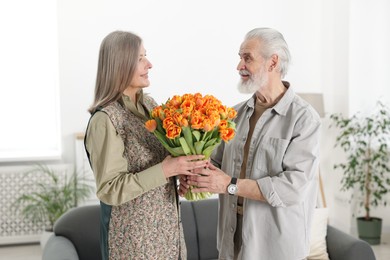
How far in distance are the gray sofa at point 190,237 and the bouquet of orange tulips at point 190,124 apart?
127 cm

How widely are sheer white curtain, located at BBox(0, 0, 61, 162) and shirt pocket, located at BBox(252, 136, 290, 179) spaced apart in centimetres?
368

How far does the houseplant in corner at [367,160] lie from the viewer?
5410 mm

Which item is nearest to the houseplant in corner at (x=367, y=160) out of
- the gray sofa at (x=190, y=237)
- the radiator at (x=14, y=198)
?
the gray sofa at (x=190, y=237)

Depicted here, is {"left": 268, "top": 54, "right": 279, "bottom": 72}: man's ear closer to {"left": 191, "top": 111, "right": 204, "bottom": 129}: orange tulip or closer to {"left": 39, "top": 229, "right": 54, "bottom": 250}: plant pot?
{"left": 191, "top": 111, "right": 204, "bottom": 129}: orange tulip

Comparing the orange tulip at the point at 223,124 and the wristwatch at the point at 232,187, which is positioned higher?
the orange tulip at the point at 223,124

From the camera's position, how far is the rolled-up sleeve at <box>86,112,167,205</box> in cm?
206

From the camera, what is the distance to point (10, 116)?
564 cm

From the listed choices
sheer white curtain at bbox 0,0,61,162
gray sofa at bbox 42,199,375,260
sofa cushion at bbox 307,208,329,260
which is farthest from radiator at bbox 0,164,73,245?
sofa cushion at bbox 307,208,329,260

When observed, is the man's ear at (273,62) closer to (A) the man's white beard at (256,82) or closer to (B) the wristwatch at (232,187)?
(A) the man's white beard at (256,82)

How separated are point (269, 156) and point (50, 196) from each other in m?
3.57

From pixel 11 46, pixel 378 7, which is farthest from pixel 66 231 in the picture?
pixel 378 7

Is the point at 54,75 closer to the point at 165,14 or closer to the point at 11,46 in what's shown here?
the point at 11,46

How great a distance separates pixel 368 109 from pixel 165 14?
2.39 metres

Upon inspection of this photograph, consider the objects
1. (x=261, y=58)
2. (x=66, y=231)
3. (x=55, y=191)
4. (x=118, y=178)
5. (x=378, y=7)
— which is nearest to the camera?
(x=118, y=178)
